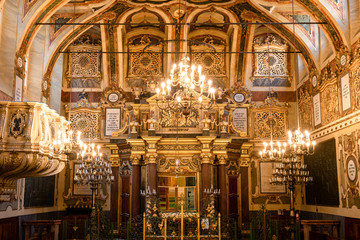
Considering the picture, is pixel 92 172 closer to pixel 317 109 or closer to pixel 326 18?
pixel 317 109

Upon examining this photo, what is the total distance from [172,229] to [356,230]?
541 centimetres

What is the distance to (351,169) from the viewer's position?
11.1 metres

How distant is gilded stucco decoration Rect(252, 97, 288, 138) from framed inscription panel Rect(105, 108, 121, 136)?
5759 millimetres

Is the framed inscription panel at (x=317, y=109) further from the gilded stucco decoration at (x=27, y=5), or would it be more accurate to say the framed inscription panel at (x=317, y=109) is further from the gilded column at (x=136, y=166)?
the gilded stucco decoration at (x=27, y=5)

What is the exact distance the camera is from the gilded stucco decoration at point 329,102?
12.4 m

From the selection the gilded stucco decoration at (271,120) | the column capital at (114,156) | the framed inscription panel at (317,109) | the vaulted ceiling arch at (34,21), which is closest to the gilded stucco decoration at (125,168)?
the column capital at (114,156)

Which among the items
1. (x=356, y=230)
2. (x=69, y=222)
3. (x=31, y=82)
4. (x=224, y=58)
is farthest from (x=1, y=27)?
(x=356, y=230)

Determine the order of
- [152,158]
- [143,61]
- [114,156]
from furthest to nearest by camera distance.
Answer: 1. [143,61]
2. [114,156]
3. [152,158]

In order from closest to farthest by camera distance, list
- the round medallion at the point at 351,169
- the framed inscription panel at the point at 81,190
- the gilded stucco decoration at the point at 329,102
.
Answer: the round medallion at the point at 351,169 < the gilded stucco decoration at the point at 329,102 < the framed inscription panel at the point at 81,190

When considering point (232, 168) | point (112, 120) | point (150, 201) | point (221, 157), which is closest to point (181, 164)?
point (221, 157)

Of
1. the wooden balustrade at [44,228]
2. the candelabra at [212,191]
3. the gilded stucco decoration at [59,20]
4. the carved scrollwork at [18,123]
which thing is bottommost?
the wooden balustrade at [44,228]

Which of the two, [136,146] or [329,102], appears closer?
[329,102]

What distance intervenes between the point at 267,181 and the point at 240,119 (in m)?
2.78

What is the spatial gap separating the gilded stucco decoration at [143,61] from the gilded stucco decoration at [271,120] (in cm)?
466
